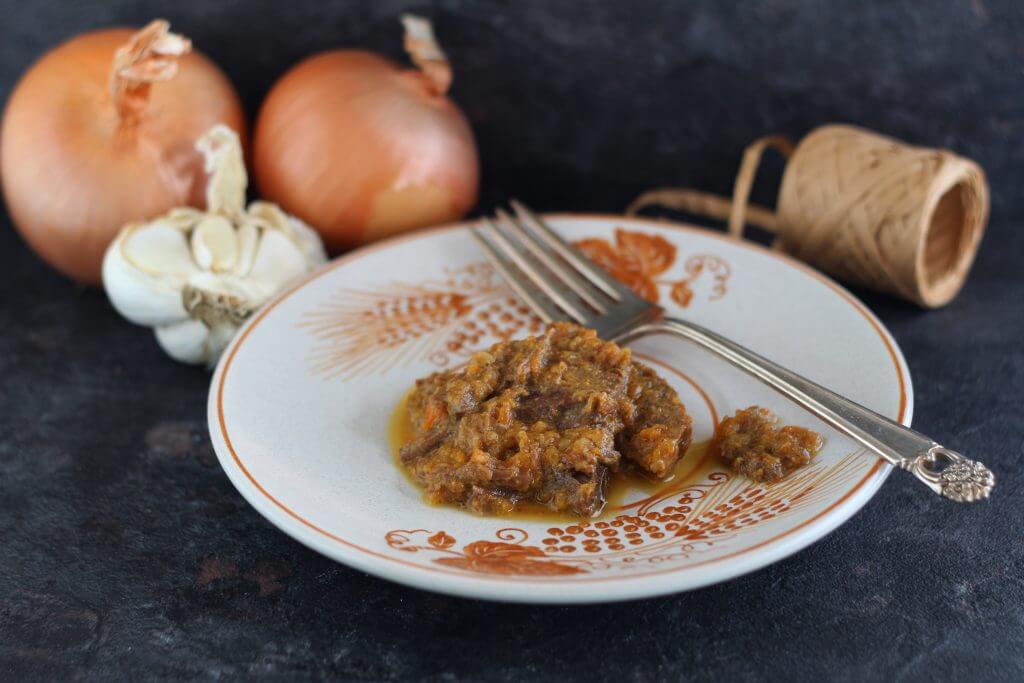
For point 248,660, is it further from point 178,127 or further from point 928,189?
point 928,189

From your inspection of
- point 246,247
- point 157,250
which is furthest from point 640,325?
point 157,250

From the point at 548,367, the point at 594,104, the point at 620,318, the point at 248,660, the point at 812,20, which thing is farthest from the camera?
the point at 594,104

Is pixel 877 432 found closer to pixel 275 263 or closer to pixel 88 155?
pixel 275 263

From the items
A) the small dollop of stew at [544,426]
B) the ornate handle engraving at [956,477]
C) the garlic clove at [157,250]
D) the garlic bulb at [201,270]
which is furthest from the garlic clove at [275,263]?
the ornate handle engraving at [956,477]

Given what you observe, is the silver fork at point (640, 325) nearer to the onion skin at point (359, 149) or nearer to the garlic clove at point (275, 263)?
the onion skin at point (359, 149)

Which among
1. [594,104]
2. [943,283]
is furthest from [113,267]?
[943,283]

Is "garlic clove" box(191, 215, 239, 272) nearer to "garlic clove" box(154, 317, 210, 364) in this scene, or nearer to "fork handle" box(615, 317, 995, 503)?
"garlic clove" box(154, 317, 210, 364)
